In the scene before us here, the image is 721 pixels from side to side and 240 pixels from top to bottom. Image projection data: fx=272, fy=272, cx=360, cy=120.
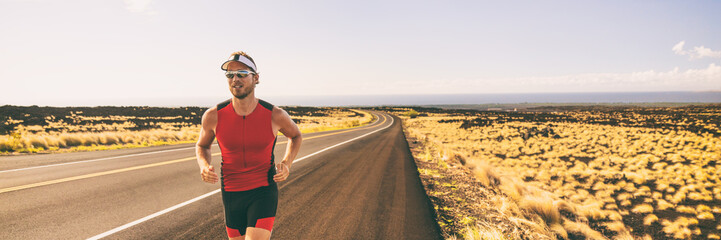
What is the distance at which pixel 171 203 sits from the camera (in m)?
5.14

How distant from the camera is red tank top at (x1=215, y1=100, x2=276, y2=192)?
2.31 meters

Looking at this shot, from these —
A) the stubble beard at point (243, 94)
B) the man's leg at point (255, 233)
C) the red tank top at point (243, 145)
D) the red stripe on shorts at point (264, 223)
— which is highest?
the stubble beard at point (243, 94)

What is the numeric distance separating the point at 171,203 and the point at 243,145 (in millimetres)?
4064

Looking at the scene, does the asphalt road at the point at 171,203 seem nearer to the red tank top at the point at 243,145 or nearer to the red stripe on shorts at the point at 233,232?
the red stripe on shorts at the point at 233,232

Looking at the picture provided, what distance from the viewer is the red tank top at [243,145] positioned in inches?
91.0

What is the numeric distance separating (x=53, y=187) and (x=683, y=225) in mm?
15602

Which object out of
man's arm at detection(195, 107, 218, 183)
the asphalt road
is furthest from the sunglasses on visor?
the asphalt road

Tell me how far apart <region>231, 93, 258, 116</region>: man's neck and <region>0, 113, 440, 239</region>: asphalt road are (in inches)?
95.4

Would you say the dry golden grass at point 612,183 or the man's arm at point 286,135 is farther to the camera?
the dry golden grass at point 612,183

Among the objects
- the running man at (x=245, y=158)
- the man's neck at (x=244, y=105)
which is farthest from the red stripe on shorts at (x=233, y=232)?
the man's neck at (x=244, y=105)

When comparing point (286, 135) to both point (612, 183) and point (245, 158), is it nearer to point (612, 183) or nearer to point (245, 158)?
point (245, 158)

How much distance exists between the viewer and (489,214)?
5.45 meters

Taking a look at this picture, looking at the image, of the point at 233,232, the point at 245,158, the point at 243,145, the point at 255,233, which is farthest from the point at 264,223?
the point at 243,145

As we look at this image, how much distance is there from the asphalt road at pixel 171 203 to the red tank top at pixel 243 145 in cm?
202
